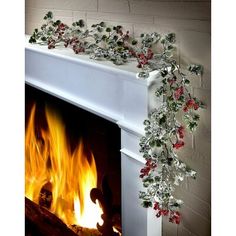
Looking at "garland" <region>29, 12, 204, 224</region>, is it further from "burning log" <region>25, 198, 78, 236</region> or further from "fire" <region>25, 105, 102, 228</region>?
"burning log" <region>25, 198, 78, 236</region>

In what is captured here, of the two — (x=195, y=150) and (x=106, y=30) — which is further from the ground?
(x=106, y=30)

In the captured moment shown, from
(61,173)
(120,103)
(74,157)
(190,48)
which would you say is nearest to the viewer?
(190,48)

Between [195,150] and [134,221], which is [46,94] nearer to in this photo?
[134,221]

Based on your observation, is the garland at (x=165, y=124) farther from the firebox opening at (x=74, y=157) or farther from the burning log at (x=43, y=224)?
the burning log at (x=43, y=224)

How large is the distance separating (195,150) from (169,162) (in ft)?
0.31

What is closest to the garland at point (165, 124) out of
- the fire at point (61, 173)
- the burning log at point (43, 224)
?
the fire at point (61, 173)

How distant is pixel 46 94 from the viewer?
2.10 metres

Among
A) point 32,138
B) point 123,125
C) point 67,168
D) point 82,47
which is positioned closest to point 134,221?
point 123,125

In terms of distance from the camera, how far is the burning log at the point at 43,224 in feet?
6.61

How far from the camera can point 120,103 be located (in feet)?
5.32

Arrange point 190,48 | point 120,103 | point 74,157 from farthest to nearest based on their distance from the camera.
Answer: point 74,157 → point 120,103 → point 190,48

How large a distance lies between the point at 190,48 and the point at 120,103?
0.35 m

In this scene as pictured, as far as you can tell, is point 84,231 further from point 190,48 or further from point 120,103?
point 190,48

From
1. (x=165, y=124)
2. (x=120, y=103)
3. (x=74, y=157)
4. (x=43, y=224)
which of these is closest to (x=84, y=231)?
(x=43, y=224)
